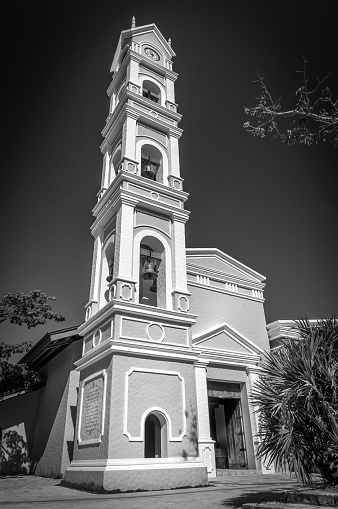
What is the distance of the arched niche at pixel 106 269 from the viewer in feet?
43.7

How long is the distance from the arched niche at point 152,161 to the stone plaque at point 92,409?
7.78m

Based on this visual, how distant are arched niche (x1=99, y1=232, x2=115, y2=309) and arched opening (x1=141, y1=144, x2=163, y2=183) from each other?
9.65 feet

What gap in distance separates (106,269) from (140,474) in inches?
269

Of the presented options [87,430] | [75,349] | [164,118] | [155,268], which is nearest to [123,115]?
[164,118]

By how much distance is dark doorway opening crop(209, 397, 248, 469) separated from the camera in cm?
1334

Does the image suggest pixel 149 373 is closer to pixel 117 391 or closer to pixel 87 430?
pixel 117 391

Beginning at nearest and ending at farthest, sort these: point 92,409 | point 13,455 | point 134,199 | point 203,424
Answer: point 92,409 → point 203,424 → point 134,199 → point 13,455

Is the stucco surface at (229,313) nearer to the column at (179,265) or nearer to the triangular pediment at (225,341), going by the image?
the triangular pediment at (225,341)

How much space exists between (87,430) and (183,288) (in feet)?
16.8

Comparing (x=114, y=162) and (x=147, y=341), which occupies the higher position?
(x=114, y=162)

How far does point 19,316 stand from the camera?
46.7 feet

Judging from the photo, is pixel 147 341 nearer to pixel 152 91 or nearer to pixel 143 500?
pixel 143 500

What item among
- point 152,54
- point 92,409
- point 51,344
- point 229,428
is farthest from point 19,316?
point 152,54

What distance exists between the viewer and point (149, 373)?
10.6 m
